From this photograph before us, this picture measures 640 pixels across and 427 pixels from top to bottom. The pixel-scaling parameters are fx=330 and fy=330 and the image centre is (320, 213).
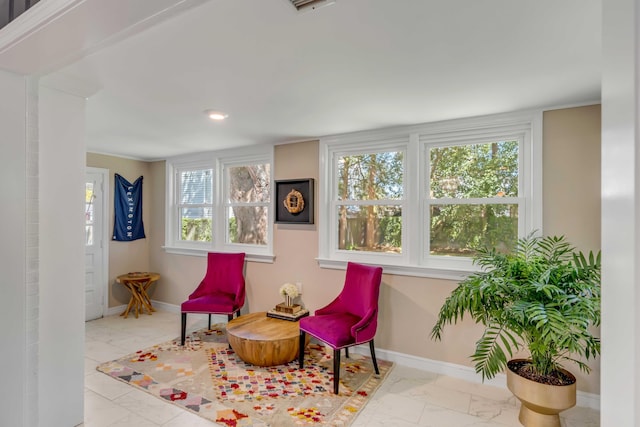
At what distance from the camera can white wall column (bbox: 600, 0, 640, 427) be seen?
55 cm

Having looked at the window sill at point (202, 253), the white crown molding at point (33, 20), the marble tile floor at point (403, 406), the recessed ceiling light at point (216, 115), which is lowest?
the marble tile floor at point (403, 406)

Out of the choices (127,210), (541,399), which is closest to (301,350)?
(541,399)

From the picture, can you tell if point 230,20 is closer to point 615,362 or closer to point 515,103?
point 615,362

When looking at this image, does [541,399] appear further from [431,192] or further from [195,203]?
[195,203]

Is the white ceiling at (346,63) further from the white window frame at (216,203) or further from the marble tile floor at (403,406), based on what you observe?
the marble tile floor at (403,406)

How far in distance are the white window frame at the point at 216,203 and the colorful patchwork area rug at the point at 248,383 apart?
1279 mm

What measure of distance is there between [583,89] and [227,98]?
2.48m

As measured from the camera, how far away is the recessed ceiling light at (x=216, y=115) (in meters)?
2.76

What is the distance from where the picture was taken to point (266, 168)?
4.22 m

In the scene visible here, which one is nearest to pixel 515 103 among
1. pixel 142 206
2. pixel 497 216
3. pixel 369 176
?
pixel 497 216

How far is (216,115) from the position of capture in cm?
284

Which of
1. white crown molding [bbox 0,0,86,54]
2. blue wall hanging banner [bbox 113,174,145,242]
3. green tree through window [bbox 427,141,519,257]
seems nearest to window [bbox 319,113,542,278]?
green tree through window [bbox 427,141,519,257]

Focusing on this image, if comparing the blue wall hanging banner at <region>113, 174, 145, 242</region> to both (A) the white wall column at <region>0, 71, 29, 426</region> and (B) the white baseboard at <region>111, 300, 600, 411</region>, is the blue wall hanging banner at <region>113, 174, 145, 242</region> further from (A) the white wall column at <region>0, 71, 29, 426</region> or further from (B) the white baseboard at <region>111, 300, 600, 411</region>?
(B) the white baseboard at <region>111, 300, 600, 411</region>

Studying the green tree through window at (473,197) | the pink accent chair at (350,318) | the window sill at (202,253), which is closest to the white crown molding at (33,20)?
the pink accent chair at (350,318)
